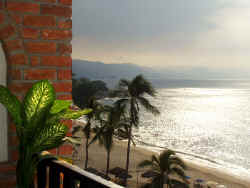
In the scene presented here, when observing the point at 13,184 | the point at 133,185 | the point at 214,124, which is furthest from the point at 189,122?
the point at 13,184

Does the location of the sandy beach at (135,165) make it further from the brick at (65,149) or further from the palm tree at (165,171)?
the brick at (65,149)

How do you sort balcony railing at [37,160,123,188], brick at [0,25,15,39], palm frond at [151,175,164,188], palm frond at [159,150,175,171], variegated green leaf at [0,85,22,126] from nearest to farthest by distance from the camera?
balcony railing at [37,160,123,188], variegated green leaf at [0,85,22,126], brick at [0,25,15,39], palm frond at [151,175,164,188], palm frond at [159,150,175,171]

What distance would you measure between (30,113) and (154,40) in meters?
93.4

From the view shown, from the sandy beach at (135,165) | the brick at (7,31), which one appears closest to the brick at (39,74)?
the brick at (7,31)

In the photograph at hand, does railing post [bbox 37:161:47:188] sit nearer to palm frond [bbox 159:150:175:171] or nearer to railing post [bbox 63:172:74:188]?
railing post [bbox 63:172:74:188]

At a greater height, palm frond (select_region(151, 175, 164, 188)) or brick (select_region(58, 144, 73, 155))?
brick (select_region(58, 144, 73, 155))

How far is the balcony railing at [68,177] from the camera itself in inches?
40.7

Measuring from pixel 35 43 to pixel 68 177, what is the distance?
3.30ft

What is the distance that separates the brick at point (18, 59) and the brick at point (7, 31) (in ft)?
0.45

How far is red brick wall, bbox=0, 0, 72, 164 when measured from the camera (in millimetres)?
1728

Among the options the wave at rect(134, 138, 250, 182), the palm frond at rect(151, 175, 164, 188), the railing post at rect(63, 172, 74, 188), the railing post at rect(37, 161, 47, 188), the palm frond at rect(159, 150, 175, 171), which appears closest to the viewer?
the railing post at rect(63, 172, 74, 188)

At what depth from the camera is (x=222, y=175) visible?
20141 millimetres

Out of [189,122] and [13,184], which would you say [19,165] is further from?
[189,122]

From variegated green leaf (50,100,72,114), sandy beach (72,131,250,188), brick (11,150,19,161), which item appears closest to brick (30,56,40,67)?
variegated green leaf (50,100,72,114)
